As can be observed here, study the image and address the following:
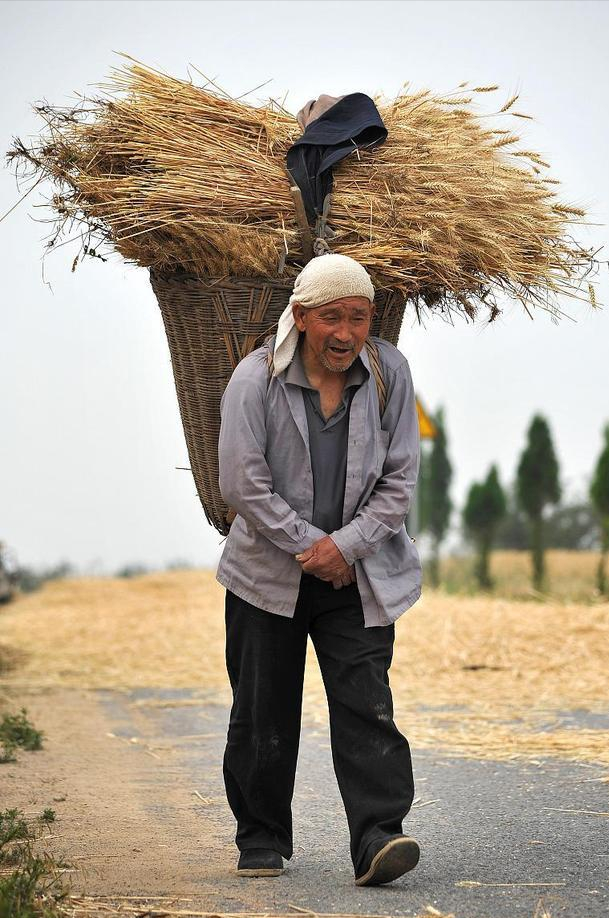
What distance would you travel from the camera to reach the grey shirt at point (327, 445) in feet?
15.4

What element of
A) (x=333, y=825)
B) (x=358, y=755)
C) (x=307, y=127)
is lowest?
(x=333, y=825)

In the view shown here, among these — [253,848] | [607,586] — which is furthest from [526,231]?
[607,586]

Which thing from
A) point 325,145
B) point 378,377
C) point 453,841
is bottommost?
point 453,841

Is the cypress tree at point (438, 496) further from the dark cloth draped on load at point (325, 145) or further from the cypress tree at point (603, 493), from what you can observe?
the dark cloth draped on load at point (325, 145)

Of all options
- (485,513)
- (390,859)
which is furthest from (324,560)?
(485,513)

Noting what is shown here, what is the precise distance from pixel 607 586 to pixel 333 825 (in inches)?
470

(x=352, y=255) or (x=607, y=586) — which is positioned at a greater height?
(x=352, y=255)

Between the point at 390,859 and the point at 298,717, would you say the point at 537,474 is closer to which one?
the point at 298,717

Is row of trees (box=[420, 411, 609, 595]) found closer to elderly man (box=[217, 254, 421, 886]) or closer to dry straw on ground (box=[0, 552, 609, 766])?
dry straw on ground (box=[0, 552, 609, 766])

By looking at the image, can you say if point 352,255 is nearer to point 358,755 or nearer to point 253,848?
point 358,755

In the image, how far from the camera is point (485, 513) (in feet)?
68.7

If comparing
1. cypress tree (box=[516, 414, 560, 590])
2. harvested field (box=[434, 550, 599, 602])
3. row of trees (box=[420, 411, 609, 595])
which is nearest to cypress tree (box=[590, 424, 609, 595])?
row of trees (box=[420, 411, 609, 595])

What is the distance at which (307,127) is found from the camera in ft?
16.3

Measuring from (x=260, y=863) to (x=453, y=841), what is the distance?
92cm
